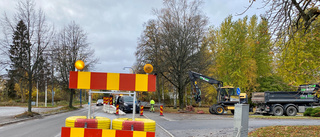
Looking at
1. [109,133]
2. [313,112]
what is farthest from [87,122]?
[313,112]

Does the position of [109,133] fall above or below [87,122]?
below

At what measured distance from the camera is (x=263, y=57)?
38.0m

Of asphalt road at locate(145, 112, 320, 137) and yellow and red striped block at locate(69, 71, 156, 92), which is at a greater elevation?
yellow and red striped block at locate(69, 71, 156, 92)

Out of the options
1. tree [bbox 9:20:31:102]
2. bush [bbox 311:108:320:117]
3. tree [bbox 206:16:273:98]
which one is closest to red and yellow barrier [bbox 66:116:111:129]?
tree [bbox 9:20:31:102]

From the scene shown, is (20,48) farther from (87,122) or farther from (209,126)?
(87,122)

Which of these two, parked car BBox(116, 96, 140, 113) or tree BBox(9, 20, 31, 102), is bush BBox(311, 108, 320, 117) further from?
tree BBox(9, 20, 31, 102)

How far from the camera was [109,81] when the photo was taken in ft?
14.8

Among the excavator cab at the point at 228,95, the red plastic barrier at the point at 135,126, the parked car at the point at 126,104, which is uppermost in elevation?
the red plastic barrier at the point at 135,126

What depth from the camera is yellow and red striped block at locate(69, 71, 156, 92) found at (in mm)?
4465

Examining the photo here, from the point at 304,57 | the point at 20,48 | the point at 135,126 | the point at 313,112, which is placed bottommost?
the point at 313,112

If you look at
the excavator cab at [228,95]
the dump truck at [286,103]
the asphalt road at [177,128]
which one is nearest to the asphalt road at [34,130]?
the asphalt road at [177,128]

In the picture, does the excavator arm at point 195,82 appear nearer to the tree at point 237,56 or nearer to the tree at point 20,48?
the tree at point 237,56

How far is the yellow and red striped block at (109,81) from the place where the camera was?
176 inches

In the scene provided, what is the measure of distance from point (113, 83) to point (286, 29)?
19.3 ft
